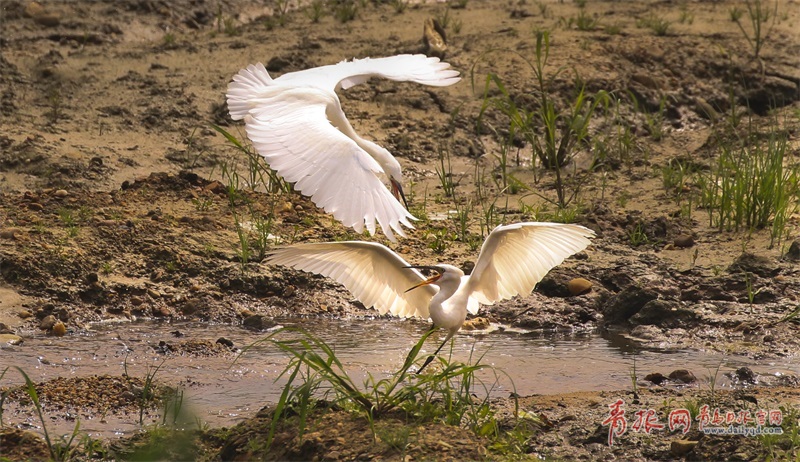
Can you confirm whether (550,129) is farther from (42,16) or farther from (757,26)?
(42,16)

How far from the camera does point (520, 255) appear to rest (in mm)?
4723

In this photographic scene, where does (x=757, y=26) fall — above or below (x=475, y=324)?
above

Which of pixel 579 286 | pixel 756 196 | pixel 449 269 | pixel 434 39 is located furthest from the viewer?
pixel 434 39

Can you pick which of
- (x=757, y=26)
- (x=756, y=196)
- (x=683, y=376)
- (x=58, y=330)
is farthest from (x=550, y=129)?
(x=58, y=330)

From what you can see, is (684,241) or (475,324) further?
(684,241)

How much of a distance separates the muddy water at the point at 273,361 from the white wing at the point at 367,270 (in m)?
0.33

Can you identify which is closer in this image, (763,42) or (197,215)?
(197,215)

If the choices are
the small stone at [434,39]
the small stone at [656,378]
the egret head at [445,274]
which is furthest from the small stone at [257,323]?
the small stone at [434,39]

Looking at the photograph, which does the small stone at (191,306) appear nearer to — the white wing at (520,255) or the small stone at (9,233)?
the small stone at (9,233)

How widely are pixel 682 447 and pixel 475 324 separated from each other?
202 cm

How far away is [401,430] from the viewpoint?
3.75m

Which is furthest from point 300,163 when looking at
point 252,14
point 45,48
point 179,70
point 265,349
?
point 252,14

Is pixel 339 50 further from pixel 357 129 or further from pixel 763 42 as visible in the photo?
pixel 763 42

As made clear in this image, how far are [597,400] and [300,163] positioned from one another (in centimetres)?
146
